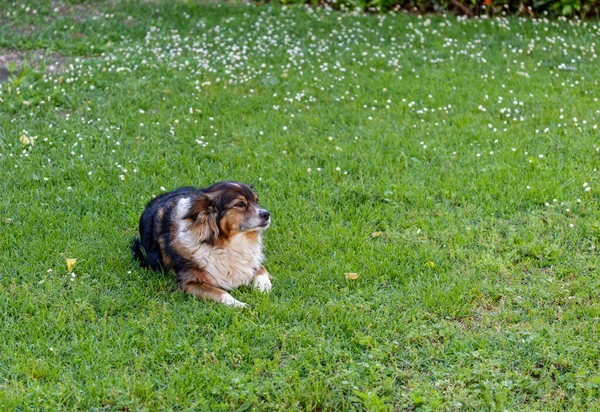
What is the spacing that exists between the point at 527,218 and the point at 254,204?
2.47 metres

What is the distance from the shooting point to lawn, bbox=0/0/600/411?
4.36 meters

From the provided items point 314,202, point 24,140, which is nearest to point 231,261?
point 314,202

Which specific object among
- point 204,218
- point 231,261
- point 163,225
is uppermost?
point 204,218

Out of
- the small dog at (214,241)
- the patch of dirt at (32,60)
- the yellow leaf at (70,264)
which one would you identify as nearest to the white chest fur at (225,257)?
the small dog at (214,241)

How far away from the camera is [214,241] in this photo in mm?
5250

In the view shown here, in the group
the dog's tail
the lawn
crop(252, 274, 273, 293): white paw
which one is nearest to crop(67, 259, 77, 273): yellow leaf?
the lawn

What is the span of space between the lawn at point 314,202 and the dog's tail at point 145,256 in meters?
0.09

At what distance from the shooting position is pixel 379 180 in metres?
6.99

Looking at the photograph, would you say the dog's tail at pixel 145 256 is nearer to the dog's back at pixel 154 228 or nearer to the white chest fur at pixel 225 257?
the dog's back at pixel 154 228

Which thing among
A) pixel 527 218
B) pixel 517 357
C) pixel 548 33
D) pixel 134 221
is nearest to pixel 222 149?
pixel 134 221

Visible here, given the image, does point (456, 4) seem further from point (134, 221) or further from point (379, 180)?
point (134, 221)

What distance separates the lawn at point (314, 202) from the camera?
4.36m

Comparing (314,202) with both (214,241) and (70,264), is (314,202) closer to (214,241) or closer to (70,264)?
(214,241)

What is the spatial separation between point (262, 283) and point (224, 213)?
0.58 m
